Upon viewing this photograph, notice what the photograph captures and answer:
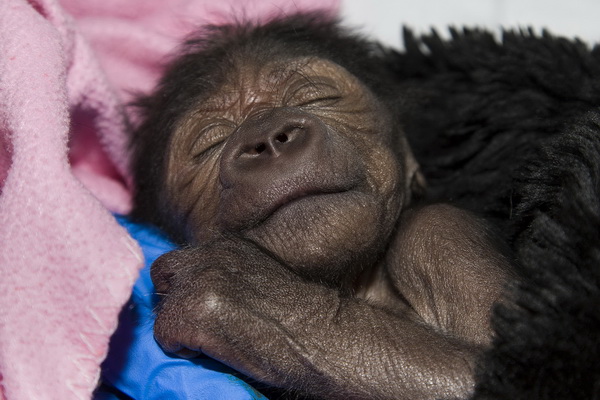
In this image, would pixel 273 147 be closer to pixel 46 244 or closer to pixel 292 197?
pixel 292 197

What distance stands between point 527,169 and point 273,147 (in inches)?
25.2

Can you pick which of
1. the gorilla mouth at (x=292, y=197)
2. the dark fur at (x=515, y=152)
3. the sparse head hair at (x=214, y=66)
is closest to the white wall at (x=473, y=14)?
the dark fur at (x=515, y=152)

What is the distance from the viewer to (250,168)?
1.63m

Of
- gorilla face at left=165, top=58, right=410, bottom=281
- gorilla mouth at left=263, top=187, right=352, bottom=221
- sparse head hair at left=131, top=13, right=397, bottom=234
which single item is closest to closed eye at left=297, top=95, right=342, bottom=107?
gorilla face at left=165, top=58, right=410, bottom=281

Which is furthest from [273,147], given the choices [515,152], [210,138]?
[515,152]

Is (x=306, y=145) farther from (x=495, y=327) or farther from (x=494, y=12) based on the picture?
(x=494, y=12)

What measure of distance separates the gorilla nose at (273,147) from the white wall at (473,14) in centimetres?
139

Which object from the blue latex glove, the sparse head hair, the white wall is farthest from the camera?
the white wall

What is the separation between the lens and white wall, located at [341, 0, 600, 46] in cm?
300

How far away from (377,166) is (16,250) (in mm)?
874

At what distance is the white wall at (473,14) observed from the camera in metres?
3.00

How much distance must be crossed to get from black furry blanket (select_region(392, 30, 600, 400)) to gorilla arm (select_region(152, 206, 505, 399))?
0.10 metres

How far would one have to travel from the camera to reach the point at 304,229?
61.3 inches

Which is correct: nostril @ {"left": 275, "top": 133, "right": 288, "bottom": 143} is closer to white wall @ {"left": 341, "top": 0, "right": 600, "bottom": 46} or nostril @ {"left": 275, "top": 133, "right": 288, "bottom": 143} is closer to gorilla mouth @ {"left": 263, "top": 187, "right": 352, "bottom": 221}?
gorilla mouth @ {"left": 263, "top": 187, "right": 352, "bottom": 221}
